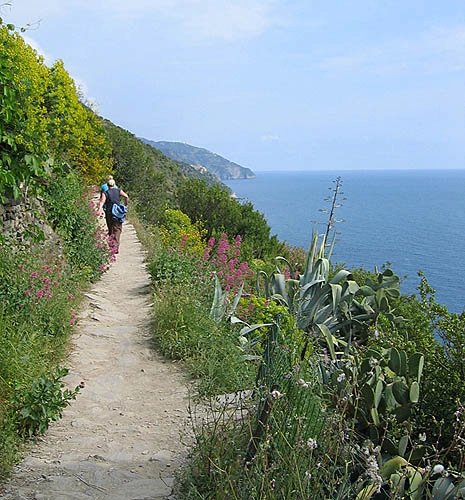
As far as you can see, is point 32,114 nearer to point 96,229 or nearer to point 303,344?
point 96,229

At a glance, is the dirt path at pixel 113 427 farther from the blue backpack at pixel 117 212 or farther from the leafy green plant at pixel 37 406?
the blue backpack at pixel 117 212

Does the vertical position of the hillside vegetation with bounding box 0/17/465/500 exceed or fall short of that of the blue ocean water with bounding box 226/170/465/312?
it exceeds it

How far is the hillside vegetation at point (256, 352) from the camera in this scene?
2627mm

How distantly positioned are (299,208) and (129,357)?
80.7 meters

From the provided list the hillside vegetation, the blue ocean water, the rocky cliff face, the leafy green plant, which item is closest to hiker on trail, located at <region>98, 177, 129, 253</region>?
the hillside vegetation

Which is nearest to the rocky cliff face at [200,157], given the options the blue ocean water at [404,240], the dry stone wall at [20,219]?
the blue ocean water at [404,240]

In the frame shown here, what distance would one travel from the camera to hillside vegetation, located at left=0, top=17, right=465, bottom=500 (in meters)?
2.63

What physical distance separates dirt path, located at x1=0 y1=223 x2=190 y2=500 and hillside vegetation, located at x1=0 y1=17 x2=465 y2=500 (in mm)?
182

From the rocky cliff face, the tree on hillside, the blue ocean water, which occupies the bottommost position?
the blue ocean water

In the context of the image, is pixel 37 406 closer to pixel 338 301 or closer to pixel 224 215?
pixel 338 301

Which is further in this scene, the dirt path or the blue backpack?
the blue backpack

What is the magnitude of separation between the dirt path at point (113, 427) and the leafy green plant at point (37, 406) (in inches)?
4.8

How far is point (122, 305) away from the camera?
7551 mm

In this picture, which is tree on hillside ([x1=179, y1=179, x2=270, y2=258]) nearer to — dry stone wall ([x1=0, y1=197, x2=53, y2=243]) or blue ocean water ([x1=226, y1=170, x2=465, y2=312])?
blue ocean water ([x1=226, y1=170, x2=465, y2=312])
